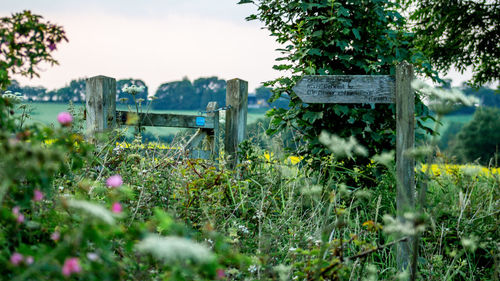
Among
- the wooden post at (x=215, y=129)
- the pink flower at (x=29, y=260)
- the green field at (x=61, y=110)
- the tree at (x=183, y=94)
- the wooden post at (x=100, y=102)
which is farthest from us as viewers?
the tree at (x=183, y=94)

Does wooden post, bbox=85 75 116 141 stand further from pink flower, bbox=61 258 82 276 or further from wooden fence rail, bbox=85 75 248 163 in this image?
pink flower, bbox=61 258 82 276

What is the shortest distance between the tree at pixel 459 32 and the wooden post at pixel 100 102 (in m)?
11.7

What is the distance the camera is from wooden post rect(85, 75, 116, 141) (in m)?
4.44

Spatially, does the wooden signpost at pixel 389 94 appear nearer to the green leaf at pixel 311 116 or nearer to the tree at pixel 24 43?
the green leaf at pixel 311 116

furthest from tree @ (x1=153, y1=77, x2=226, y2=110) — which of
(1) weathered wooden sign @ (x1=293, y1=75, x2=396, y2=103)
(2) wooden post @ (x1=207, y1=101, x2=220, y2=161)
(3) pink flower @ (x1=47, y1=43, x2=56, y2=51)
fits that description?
(3) pink flower @ (x1=47, y1=43, x2=56, y2=51)

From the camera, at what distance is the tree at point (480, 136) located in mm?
34000

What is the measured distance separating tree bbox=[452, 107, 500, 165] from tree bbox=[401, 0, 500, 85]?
21515mm

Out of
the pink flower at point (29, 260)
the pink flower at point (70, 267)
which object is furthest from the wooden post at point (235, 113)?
the pink flower at point (70, 267)

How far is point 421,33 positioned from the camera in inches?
531

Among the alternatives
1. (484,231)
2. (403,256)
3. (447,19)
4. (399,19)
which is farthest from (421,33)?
(403,256)

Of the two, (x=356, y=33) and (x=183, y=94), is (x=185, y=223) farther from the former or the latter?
(x=183, y=94)

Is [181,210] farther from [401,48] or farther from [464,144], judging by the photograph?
[464,144]

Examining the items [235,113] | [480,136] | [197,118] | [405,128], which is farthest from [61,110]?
[480,136]

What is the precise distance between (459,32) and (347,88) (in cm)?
1253
